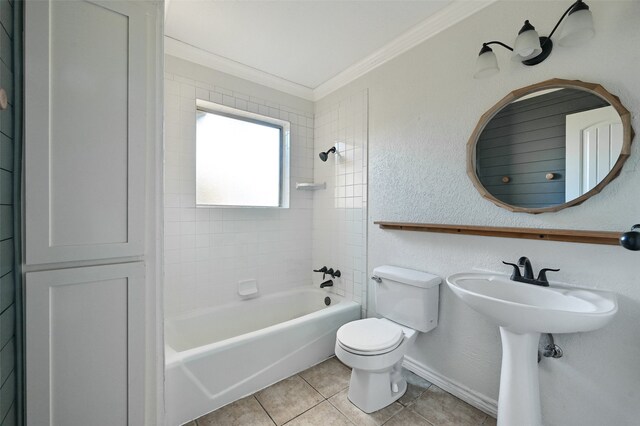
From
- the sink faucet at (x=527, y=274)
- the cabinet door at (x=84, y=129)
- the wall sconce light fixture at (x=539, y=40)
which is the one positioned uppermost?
the wall sconce light fixture at (x=539, y=40)

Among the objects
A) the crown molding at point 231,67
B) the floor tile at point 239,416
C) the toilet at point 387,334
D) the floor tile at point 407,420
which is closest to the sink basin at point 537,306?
the toilet at point 387,334

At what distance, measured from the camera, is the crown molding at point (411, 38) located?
1.64 metres

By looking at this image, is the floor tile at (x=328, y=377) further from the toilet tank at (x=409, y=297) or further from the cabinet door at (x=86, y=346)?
the cabinet door at (x=86, y=346)

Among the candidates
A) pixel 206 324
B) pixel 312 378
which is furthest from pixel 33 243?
pixel 312 378

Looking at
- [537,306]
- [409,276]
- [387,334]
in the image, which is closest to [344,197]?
[409,276]

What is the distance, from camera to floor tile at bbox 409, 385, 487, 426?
5.03 feet

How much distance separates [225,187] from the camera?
2.46 m

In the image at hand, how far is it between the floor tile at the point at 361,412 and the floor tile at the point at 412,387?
0.07 m

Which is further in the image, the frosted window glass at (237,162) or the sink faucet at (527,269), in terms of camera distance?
the frosted window glass at (237,162)

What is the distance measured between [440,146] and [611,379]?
145cm

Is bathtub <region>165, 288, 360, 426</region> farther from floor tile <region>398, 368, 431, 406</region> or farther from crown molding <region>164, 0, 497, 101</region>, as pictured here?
crown molding <region>164, 0, 497, 101</region>

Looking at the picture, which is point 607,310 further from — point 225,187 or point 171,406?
point 225,187

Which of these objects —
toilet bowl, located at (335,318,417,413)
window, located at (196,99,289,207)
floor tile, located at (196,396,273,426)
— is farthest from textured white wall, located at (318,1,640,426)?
floor tile, located at (196,396,273,426)

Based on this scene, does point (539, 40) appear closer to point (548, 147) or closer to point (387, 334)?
point (548, 147)
